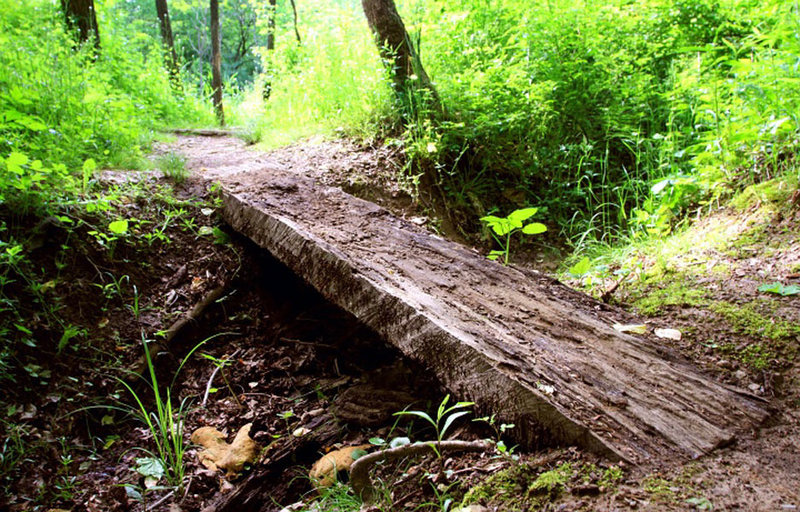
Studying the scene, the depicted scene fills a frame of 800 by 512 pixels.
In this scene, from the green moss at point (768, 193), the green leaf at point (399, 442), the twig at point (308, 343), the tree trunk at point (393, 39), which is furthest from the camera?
the tree trunk at point (393, 39)

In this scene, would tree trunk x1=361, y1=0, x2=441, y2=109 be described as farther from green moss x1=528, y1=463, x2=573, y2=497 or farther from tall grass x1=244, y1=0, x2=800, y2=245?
green moss x1=528, y1=463, x2=573, y2=497

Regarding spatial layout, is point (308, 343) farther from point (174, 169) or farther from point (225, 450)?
point (174, 169)

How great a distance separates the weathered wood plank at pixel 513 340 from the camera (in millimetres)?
1356

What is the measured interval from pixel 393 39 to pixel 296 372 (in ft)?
11.9

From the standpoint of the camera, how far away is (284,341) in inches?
99.2

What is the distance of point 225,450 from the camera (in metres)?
1.85

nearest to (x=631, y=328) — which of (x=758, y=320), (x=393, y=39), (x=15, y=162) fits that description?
(x=758, y=320)

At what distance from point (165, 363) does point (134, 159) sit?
2.14 m

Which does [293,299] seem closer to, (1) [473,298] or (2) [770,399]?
(1) [473,298]

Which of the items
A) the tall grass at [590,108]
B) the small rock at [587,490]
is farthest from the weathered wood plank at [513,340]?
the tall grass at [590,108]

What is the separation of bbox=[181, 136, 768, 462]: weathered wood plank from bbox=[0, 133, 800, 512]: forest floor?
91 millimetres

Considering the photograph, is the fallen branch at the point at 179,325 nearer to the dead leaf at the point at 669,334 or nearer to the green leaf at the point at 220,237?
the green leaf at the point at 220,237

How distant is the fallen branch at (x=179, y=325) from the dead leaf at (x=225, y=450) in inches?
20.5

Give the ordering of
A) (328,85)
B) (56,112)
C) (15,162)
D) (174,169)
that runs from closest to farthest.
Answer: (15,162), (174,169), (56,112), (328,85)
